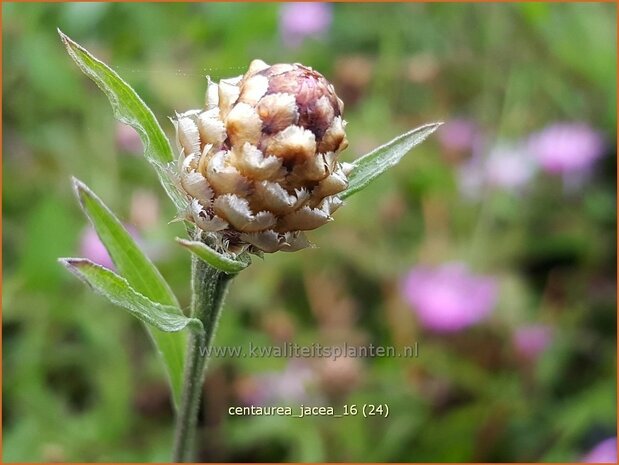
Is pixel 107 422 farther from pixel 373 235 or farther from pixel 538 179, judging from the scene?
pixel 538 179

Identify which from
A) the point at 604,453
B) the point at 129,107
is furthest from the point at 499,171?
the point at 129,107

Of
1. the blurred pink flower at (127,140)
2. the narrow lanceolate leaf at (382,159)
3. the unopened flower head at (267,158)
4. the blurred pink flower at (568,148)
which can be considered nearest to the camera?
the unopened flower head at (267,158)

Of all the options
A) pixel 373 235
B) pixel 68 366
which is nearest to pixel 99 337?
pixel 68 366

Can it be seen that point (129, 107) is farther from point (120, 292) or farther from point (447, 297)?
point (447, 297)

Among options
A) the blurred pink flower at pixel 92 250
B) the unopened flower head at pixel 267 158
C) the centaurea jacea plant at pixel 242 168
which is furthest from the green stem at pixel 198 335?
the blurred pink flower at pixel 92 250

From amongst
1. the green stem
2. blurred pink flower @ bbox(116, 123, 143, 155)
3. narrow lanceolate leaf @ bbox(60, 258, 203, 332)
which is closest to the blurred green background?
blurred pink flower @ bbox(116, 123, 143, 155)

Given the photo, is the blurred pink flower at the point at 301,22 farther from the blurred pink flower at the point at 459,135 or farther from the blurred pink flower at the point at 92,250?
the blurred pink flower at the point at 92,250

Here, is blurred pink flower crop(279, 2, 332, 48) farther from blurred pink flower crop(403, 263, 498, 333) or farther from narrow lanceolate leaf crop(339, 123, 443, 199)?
narrow lanceolate leaf crop(339, 123, 443, 199)

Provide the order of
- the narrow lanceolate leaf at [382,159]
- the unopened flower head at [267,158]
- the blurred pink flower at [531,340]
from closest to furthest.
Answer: the unopened flower head at [267,158] → the narrow lanceolate leaf at [382,159] → the blurred pink flower at [531,340]
